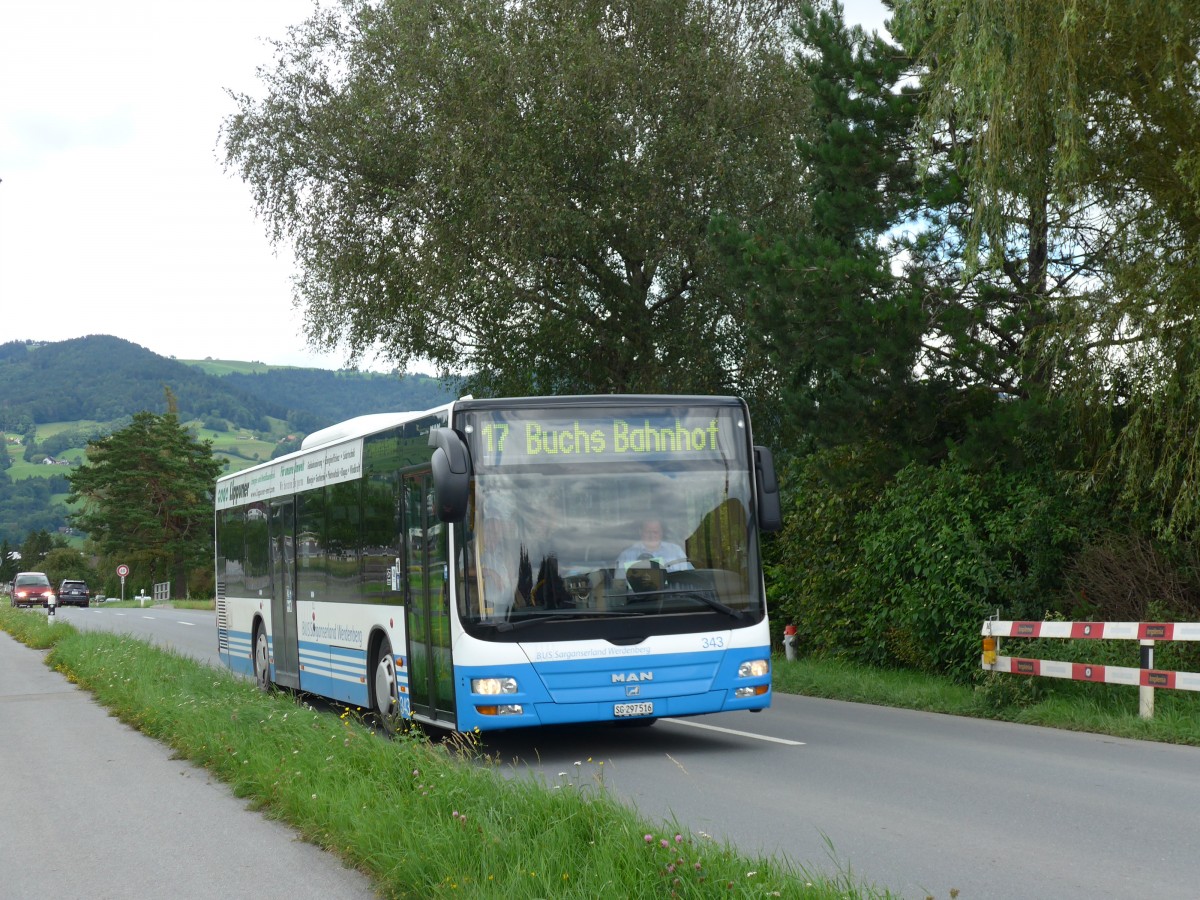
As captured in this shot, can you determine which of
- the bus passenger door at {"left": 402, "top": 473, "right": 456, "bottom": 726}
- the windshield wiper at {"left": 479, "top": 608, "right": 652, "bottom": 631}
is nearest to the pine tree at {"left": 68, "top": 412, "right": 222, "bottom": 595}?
the bus passenger door at {"left": 402, "top": 473, "right": 456, "bottom": 726}

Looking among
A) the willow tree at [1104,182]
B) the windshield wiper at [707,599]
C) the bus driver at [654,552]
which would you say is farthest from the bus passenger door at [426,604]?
the willow tree at [1104,182]

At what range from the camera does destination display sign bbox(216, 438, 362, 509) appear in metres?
15.0

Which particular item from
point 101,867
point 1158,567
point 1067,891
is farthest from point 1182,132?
point 101,867

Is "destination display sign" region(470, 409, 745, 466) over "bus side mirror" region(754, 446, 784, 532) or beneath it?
over

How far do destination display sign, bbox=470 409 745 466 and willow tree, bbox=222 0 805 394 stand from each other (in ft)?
40.2

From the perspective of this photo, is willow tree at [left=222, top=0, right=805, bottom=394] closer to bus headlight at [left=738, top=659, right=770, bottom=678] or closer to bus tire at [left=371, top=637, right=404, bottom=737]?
bus tire at [left=371, top=637, right=404, bottom=737]

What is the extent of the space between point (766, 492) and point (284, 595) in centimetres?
781

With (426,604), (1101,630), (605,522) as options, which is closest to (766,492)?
(605,522)

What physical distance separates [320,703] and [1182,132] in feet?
39.7

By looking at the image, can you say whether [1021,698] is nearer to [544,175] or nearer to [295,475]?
[295,475]

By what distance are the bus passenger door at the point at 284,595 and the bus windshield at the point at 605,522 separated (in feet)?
20.5

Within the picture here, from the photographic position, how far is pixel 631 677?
37.3ft

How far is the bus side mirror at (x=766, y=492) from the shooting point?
38.8 ft

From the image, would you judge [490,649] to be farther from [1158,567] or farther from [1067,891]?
[1158,567]
